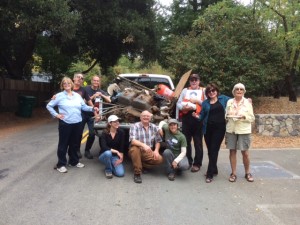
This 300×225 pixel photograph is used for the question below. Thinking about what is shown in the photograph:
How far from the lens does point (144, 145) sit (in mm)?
6684

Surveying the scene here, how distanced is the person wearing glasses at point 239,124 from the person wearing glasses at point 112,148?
1.85 metres

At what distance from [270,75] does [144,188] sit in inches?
374

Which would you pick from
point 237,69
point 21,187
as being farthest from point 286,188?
point 237,69

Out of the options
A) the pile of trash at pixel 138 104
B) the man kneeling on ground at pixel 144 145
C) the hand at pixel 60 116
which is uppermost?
the pile of trash at pixel 138 104

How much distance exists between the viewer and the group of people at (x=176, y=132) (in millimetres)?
6613

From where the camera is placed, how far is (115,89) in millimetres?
8719

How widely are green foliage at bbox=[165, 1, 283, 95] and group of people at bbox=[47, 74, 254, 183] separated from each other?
6457 mm

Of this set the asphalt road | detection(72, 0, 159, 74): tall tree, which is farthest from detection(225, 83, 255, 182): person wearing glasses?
detection(72, 0, 159, 74): tall tree

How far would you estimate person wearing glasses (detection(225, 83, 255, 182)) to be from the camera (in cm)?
654

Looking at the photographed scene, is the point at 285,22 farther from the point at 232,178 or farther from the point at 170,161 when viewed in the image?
the point at 170,161

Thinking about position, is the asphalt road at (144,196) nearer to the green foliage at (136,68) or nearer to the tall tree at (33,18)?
the tall tree at (33,18)

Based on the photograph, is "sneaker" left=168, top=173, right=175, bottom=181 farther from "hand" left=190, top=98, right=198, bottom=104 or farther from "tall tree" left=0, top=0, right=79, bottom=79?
"tall tree" left=0, top=0, right=79, bottom=79

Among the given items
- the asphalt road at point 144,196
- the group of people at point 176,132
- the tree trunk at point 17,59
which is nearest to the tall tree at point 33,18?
the tree trunk at point 17,59

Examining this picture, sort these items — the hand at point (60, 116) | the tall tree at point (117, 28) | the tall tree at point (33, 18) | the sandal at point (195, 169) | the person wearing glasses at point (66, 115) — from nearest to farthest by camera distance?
the hand at point (60, 116) < the person wearing glasses at point (66, 115) < the sandal at point (195, 169) < the tall tree at point (33, 18) < the tall tree at point (117, 28)
